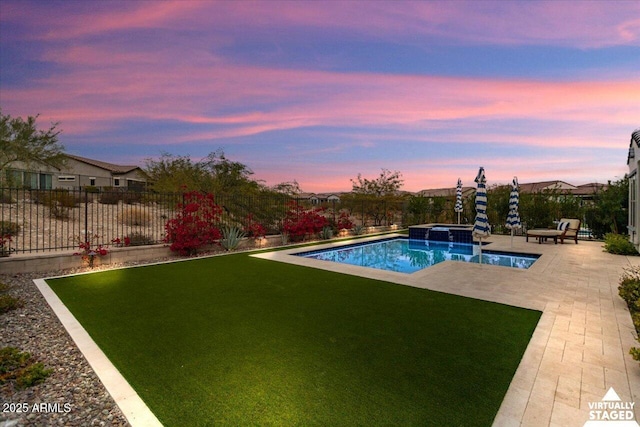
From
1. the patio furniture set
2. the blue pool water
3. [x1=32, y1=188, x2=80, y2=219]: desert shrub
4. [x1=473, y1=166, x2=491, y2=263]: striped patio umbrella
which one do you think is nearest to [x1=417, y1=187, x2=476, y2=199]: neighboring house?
the patio furniture set

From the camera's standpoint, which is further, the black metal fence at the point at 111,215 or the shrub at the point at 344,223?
the shrub at the point at 344,223

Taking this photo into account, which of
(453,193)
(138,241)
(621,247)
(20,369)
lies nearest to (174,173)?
(138,241)

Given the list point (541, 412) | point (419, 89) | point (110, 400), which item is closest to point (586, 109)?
point (419, 89)

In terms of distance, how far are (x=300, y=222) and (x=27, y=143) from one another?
2078 cm

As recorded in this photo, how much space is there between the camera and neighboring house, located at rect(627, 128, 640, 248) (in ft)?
31.8

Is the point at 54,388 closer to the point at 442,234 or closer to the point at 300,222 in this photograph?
the point at 300,222

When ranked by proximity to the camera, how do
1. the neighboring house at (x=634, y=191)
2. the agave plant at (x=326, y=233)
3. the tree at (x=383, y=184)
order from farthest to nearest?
the tree at (x=383, y=184)
the agave plant at (x=326, y=233)
the neighboring house at (x=634, y=191)

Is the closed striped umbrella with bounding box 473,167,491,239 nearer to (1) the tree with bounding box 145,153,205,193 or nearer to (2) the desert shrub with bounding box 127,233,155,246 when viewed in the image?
(2) the desert shrub with bounding box 127,233,155,246

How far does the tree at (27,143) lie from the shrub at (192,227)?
1612 cm

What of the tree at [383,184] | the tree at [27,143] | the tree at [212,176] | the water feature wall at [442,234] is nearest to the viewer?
the water feature wall at [442,234]

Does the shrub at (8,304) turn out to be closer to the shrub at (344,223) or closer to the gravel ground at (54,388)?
the gravel ground at (54,388)

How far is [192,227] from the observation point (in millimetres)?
10055

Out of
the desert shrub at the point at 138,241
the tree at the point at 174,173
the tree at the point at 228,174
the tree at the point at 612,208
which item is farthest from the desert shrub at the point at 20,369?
the tree at the point at 612,208

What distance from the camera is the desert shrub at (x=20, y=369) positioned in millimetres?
2858
